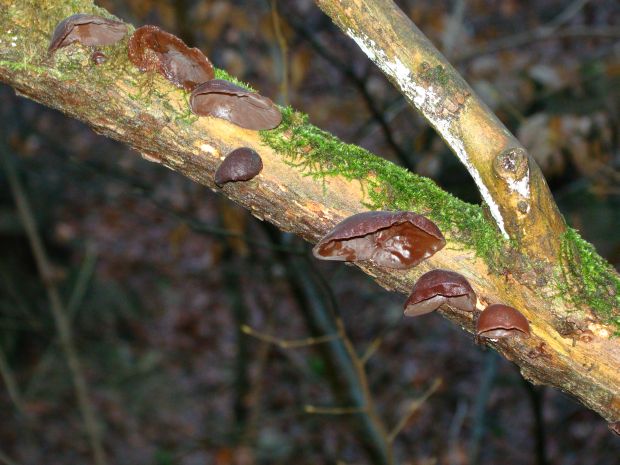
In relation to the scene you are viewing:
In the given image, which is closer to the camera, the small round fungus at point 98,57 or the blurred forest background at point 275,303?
the small round fungus at point 98,57

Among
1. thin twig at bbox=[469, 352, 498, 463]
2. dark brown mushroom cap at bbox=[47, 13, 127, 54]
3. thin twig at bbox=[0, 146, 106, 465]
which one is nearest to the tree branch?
dark brown mushroom cap at bbox=[47, 13, 127, 54]

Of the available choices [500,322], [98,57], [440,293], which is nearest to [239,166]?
[98,57]

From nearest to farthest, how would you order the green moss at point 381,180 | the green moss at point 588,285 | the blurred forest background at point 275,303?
the green moss at point 588,285
the green moss at point 381,180
the blurred forest background at point 275,303

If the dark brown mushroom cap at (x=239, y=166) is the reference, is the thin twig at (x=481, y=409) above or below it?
below

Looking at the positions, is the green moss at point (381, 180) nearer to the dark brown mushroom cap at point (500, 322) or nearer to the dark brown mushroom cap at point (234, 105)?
the dark brown mushroom cap at point (234, 105)

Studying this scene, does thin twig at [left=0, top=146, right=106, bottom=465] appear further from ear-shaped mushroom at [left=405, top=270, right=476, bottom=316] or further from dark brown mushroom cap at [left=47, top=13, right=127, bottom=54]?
ear-shaped mushroom at [left=405, top=270, right=476, bottom=316]

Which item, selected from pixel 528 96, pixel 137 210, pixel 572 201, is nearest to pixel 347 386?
pixel 572 201

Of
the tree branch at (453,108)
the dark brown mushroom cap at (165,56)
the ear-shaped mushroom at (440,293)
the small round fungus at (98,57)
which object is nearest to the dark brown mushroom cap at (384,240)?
the ear-shaped mushroom at (440,293)

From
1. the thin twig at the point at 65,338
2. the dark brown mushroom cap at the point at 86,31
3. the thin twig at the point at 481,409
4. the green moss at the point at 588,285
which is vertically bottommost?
the thin twig at the point at 65,338

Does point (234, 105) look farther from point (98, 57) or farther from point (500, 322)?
point (500, 322)
